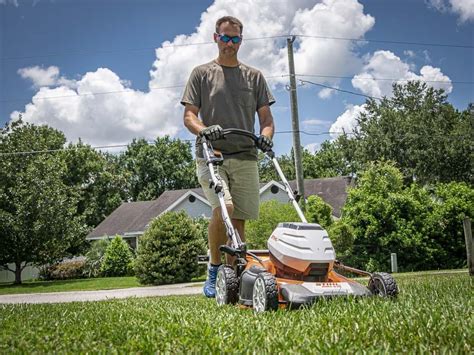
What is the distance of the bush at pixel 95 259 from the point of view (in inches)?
1109

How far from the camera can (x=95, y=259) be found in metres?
28.7

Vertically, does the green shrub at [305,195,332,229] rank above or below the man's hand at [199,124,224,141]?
below

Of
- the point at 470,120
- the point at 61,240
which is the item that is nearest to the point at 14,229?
the point at 61,240

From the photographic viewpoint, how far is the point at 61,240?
75.2 feet

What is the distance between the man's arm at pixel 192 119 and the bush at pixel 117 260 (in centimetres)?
2213

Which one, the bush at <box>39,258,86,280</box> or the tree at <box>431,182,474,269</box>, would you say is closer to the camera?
the tree at <box>431,182,474,269</box>

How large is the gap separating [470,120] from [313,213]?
68.2ft

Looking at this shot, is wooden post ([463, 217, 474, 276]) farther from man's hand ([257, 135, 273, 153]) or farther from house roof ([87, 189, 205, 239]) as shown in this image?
house roof ([87, 189, 205, 239])

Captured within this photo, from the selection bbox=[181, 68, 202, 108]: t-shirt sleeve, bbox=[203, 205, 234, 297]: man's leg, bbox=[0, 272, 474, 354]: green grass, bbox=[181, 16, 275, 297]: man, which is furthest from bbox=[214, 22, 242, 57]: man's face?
bbox=[0, 272, 474, 354]: green grass

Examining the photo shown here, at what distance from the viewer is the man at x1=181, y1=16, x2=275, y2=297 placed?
16.3 feet

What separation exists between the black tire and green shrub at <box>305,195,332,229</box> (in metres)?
12.6

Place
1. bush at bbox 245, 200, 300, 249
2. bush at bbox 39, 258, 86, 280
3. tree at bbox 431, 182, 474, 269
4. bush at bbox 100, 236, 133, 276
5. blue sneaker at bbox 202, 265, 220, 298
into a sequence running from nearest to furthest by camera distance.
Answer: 1. blue sneaker at bbox 202, 265, 220, 298
2. bush at bbox 245, 200, 300, 249
3. tree at bbox 431, 182, 474, 269
4. bush at bbox 100, 236, 133, 276
5. bush at bbox 39, 258, 86, 280

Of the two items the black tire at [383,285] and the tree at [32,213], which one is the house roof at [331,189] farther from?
the black tire at [383,285]

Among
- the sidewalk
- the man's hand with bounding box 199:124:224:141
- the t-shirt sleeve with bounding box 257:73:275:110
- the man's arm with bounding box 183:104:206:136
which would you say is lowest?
the sidewalk
